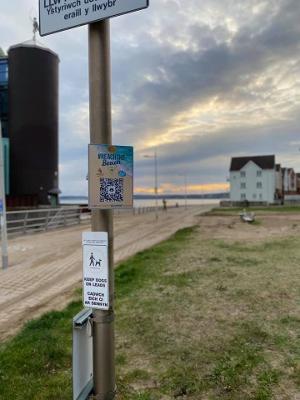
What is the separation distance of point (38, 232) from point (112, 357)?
746 inches

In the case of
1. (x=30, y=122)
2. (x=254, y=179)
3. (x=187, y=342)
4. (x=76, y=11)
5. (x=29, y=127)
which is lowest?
(x=187, y=342)

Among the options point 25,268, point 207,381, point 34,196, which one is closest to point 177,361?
point 207,381

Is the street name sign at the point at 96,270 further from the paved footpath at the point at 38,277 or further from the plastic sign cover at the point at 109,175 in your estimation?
the paved footpath at the point at 38,277

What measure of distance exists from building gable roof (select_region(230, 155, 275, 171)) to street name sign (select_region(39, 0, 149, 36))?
81934mm

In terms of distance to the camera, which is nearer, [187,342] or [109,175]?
[109,175]

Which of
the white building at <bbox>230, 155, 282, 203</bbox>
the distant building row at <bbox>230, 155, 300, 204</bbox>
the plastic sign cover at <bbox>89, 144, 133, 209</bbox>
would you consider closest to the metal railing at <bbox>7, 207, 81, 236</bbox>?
the plastic sign cover at <bbox>89, 144, 133, 209</bbox>

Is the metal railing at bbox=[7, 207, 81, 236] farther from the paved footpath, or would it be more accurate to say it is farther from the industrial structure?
the industrial structure

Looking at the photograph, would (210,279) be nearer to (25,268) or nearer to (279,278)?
(279,278)

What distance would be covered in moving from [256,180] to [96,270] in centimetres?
8211

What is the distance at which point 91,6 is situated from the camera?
9.80 ft

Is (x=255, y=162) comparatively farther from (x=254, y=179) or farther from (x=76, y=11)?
(x=76, y=11)

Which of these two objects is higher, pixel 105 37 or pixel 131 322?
pixel 105 37

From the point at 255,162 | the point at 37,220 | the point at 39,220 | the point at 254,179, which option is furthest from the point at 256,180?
the point at 37,220

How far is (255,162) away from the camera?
82.9 m
